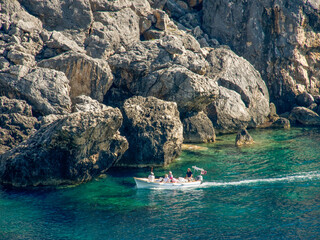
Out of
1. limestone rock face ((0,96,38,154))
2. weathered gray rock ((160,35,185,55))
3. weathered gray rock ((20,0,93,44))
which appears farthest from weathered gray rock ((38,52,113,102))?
weathered gray rock ((160,35,185,55))

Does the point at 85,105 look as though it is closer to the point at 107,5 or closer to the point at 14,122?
the point at 14,122

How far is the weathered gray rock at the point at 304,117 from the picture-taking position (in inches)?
2854

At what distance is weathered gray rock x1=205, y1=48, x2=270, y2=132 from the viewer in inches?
2598

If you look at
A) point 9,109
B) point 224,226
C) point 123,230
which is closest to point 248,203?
point 224,226

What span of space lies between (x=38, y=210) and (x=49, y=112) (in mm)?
19301

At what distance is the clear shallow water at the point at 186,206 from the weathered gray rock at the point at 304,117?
83.8 ft

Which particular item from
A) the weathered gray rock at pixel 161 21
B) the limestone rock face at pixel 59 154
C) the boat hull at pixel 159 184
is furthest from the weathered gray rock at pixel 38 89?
the weathered gray rock at pixel 161 21

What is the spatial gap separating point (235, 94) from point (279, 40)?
2003 cm

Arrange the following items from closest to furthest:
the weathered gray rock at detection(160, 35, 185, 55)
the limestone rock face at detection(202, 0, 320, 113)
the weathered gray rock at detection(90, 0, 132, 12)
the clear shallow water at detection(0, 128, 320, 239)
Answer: the clear shallow water at detection(0, 128, 320, 239) < the weathered gray rock at detection(160, 35, 185, 55) < the weathered gray rock at detection(90, 0, 132, 12) < the limestone rock face at detection(202, 0, 320, 113)

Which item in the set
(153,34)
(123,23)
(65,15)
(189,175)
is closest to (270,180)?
(189,175)

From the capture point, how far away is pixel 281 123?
7131 cm

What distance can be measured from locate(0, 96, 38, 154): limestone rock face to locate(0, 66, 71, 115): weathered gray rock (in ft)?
5.66

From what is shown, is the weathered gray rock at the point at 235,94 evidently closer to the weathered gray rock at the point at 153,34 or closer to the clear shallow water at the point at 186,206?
the weathered gray rock at the point at 153,34

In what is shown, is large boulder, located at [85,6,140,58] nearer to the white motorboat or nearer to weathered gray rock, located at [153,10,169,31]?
weathered gray rock, located at [153,10,169,31]
